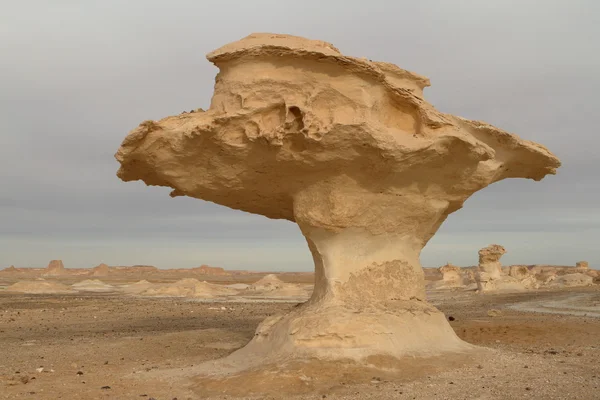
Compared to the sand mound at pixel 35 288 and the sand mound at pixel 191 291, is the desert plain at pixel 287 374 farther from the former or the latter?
the sand mound at pixel 35 288

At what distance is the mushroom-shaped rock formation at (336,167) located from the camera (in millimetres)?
8234

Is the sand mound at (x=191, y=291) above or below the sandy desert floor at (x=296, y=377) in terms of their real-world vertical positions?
below

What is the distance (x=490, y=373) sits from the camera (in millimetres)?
7453

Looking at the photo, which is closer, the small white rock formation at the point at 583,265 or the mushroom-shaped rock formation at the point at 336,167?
the mushroom-shaped rock formation at the point at 336,167

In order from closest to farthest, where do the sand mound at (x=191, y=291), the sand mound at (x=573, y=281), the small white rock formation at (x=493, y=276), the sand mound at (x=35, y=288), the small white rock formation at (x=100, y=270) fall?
the small white rock formation at (x=493, y=276), the sand mound at (x=573, y=281), the sand mound at (x=191, y=291), the sand mound at (x=35, y=288), the small white rock formation at (x=100, y=270)

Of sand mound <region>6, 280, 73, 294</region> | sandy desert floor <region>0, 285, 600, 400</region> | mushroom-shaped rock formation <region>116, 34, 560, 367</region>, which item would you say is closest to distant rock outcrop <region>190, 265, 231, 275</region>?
sand mound <region>6, 280, 73, 294</region>

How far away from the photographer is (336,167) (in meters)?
8.70

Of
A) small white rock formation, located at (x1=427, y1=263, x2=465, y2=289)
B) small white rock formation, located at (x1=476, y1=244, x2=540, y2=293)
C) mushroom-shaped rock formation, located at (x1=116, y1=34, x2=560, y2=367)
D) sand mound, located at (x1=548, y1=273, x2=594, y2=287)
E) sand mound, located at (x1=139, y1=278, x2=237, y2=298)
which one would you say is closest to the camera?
mushroom-shaped rock formation, located at (x1=116, y1=34, x2=560, y2=367)

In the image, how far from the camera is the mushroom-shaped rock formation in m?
8.23

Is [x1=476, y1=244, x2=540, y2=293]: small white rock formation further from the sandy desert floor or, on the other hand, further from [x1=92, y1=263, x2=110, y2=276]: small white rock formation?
[x1=92, y1=263, x2=110, y2=276]: small white rock formation

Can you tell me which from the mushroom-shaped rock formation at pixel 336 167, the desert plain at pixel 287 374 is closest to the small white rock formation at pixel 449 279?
the desert plain at pixel 287 374

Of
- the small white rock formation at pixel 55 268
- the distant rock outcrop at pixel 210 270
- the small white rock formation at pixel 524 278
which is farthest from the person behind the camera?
the distant rock outcrop at pixel 210 270

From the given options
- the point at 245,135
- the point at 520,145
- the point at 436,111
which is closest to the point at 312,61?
the point at 245,135

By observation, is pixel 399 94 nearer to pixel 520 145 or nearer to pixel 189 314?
pixel 520 145
